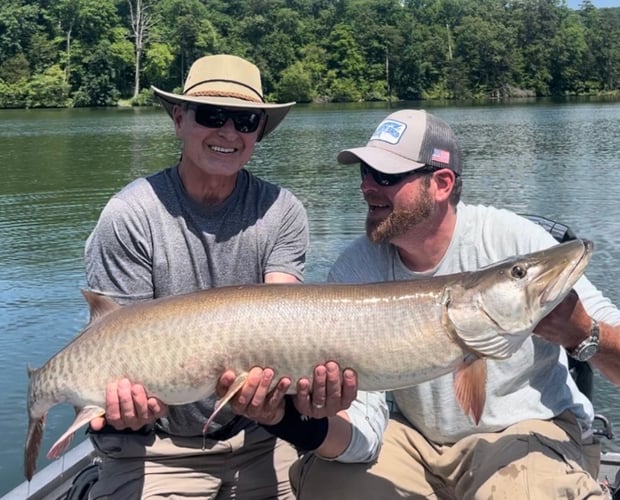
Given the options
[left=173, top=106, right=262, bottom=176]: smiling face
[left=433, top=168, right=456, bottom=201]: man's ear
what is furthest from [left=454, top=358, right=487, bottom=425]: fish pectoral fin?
[left=173, top=106, right=262, bottom=176]: smiling face

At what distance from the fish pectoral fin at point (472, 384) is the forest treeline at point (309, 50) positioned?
263 ft

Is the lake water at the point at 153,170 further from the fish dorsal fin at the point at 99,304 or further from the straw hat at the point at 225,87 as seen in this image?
the straw hat at the point at 225,87

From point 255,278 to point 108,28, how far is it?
305ft

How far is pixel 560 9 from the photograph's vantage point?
357 ft

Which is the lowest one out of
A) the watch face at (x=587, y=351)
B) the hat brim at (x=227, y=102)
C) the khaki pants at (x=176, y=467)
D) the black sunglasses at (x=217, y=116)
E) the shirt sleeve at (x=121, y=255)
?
the khaki pants at (x=176, y=467)

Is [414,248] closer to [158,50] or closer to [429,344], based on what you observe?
[429,344]

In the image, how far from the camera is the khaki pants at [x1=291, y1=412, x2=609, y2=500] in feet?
10.0

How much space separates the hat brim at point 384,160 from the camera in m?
3.42

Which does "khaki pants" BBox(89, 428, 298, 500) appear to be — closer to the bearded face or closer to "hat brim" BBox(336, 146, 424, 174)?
the bearded face

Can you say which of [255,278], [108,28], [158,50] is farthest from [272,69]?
[255,278]

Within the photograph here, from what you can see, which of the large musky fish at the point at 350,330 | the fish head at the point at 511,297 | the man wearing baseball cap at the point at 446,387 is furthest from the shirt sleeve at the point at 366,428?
the fish head at the point at 511,297

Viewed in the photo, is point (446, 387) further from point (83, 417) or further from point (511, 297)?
point (83, 417)

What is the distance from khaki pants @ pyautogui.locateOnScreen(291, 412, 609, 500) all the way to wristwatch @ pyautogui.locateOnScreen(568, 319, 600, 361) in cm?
41

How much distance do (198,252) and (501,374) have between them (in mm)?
1414
